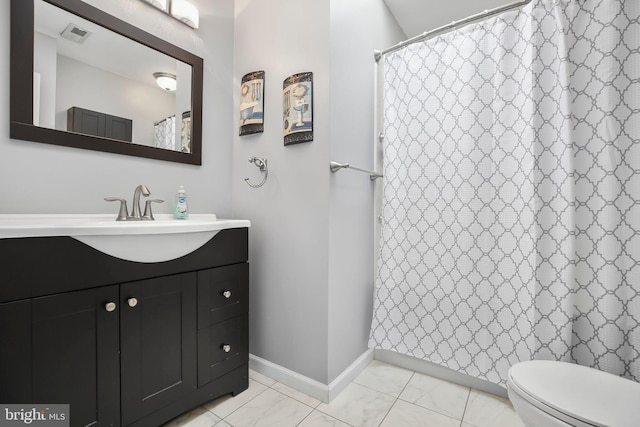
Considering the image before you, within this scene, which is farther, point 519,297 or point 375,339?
point 375,339

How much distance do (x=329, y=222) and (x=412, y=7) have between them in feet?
5.46

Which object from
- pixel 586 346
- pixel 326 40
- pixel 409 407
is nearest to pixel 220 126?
pixel 326 40

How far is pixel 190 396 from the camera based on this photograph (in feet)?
4.14

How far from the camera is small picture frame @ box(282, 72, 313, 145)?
1.50m

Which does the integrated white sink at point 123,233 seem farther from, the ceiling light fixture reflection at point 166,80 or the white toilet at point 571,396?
the white toilet at point 571,396

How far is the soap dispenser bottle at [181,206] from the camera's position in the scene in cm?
156

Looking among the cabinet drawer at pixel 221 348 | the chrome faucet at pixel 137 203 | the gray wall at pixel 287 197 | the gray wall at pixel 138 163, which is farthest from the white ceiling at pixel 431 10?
the cabinet drawer at pixel 221 348

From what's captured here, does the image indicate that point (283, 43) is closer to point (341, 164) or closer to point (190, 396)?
point (341, 164)

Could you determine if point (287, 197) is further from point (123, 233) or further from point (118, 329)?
point (118, 329)

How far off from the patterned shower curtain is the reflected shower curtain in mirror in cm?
123

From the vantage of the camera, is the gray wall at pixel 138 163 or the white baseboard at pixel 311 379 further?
the white baseboard at pixel 311 379

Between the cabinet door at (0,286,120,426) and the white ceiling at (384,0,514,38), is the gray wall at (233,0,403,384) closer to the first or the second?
the white ceiling at (384,0,514,38)

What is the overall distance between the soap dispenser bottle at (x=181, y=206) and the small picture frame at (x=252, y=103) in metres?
0.53

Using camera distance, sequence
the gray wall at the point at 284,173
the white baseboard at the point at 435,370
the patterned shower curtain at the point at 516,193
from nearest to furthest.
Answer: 1. the patterned shower curtain at the point at 516,193
2. the gray wall at the point at 284,173
3. the white baseboard at the point at 435,370
